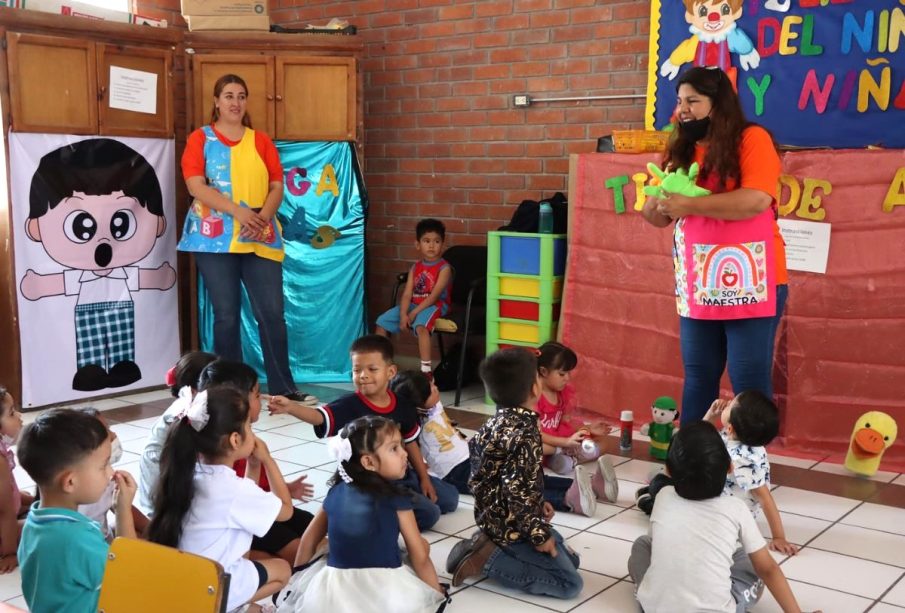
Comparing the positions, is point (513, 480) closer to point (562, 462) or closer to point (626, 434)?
point (562, 462)

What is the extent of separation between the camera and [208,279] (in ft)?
16.1

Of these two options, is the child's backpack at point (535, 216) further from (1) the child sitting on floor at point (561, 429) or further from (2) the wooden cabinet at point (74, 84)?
(2) the wooden cabinet at point (74, 84)

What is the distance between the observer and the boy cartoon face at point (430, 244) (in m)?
5.25

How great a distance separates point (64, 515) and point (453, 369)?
3490 mm

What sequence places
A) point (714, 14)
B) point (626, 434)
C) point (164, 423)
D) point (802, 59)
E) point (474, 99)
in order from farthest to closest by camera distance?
point (474, 99), point (714, 14), point (802, 59), point (626, 434), point (164, 423)

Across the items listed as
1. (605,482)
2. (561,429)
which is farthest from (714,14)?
(605,482)

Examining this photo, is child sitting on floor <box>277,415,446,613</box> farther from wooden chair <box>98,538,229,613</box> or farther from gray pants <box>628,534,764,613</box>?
wooden chair <box>98,538,229,613</box>

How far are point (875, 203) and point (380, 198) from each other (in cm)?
297

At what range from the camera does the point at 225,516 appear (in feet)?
7.48

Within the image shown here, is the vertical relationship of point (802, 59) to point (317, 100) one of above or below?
above

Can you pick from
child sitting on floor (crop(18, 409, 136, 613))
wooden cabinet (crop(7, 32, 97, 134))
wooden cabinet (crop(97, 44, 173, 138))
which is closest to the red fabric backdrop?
wooden cabinet (crop(97, 44, 173, 138))

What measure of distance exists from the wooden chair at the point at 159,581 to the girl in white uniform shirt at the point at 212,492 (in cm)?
65

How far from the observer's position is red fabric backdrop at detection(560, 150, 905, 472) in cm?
390

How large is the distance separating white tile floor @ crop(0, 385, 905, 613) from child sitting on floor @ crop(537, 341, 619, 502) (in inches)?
3.8
